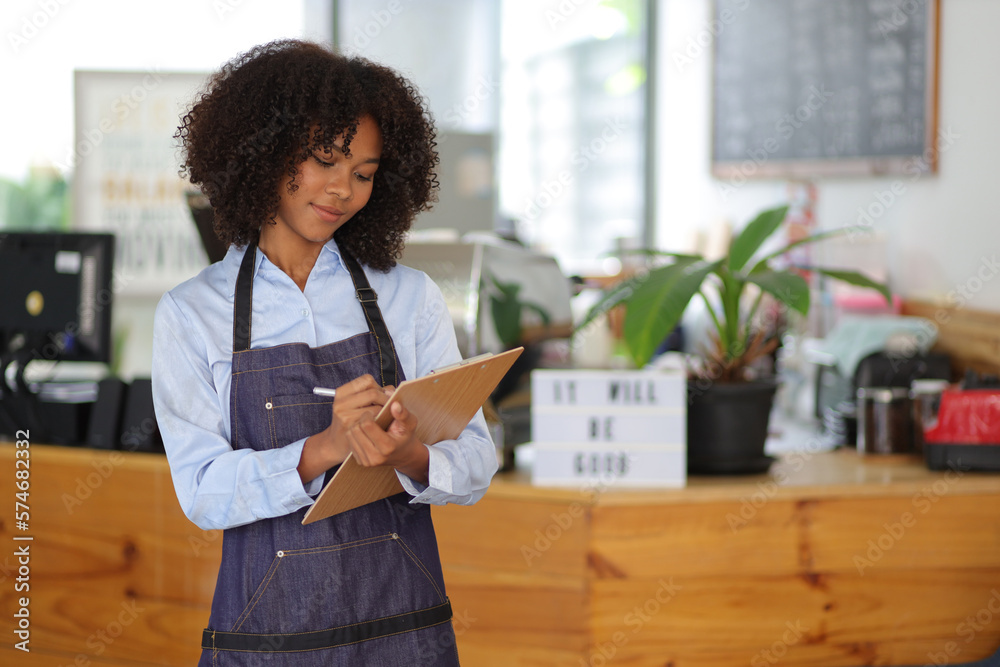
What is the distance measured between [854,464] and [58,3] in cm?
355

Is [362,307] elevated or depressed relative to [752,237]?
depressed

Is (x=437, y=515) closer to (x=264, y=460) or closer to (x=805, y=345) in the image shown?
(x=264, y=460)

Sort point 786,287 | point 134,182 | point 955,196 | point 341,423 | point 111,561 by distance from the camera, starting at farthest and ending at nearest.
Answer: point 134,182
point 955,196
point 111,561
point 786,287
point 341,423

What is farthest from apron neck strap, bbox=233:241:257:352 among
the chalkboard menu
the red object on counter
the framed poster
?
the chalkboard menu

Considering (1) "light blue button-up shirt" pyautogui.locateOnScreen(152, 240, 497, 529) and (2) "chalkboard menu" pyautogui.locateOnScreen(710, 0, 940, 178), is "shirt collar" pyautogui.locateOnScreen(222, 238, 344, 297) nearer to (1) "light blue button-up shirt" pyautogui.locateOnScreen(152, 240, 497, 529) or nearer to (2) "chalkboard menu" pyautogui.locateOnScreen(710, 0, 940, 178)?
(1) "light blue button-up shirt" pyautogui.locateOnScreen(152, 240, 497, 529)

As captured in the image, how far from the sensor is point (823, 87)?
11.2 feet

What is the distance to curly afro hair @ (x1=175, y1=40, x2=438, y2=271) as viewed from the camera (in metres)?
1.01

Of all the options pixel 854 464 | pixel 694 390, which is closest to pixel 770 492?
pixel 694 390

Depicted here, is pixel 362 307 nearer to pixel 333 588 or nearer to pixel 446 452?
pixel 446 452

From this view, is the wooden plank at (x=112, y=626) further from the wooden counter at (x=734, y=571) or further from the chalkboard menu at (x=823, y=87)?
the chalkboard menu at (x=823, y=87)

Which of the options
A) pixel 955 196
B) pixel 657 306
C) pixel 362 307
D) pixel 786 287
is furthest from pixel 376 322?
pixel 955 196

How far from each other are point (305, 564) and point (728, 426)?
1.14m

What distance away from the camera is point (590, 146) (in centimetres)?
530

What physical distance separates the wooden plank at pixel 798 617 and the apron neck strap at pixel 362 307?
35.8 inches
